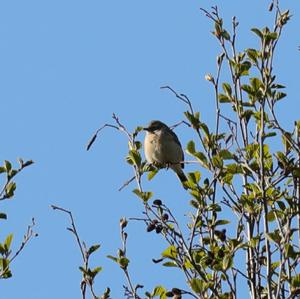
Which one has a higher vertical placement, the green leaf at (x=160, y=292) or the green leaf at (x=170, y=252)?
the green leaf at (x=170, y=252)

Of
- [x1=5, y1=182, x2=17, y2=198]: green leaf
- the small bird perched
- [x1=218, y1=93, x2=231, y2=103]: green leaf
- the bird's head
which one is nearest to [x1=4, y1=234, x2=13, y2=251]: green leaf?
[x1=5, y1=182, x2=17, y2=198]: green leaf

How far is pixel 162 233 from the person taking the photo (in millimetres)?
5977

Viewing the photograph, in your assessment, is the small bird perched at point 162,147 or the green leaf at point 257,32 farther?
the small bird perched at point 162,147

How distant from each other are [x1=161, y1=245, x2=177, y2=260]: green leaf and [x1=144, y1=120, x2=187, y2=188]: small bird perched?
4.68m

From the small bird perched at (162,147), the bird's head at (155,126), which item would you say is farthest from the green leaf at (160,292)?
the bird's head at (155,126)

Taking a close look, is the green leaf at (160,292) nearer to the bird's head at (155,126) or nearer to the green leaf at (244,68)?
the green leaf at (244,68)

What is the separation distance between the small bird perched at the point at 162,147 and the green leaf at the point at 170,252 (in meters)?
4.68

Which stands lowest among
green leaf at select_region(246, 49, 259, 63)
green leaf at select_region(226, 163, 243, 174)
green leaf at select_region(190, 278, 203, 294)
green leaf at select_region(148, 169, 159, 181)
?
green leaf at select_region(190, 278, 203, 294)

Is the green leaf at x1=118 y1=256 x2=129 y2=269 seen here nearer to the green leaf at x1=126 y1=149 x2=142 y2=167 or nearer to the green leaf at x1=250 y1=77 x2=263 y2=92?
the green leaf at x1=126 y1=149 x2=142 y2=167

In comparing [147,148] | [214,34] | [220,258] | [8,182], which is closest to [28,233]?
[8,182]

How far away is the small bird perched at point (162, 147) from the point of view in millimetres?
10727

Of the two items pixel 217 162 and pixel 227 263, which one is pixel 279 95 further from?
pixel 227 263

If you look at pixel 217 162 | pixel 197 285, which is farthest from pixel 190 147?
pixel 197 285

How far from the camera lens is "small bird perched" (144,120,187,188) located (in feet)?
35.2
